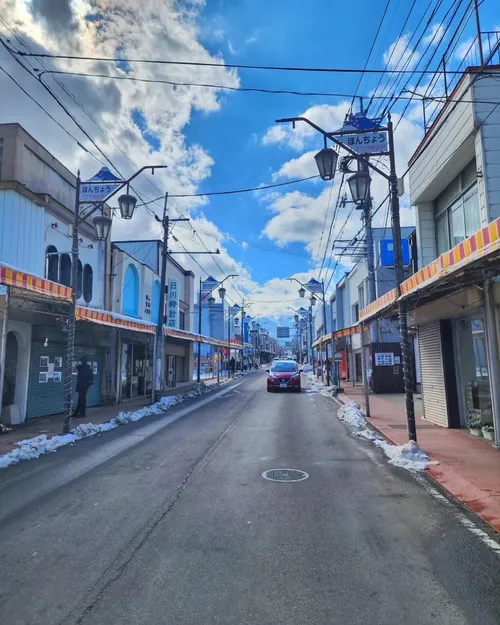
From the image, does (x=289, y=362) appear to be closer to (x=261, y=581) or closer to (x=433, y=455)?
(x=433, y=455)

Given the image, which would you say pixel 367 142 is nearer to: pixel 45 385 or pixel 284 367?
pixel 45 385

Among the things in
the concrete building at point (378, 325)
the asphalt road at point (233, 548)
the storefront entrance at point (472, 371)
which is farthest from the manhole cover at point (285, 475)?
the concrete building at point (378, 325)

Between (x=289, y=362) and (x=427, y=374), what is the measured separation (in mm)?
14543

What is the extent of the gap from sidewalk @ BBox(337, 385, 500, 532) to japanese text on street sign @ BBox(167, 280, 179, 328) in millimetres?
19699

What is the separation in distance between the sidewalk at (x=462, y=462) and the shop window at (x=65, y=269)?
39.7 feet

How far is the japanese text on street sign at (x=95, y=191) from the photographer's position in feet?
38.3

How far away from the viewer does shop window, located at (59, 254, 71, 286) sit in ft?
53.7

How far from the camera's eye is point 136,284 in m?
24.0

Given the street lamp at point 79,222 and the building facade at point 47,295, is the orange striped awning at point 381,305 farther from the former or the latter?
the building facade at point 47,295

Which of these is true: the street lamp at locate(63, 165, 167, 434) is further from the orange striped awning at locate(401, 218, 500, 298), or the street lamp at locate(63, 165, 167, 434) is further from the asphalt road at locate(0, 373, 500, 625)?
the orange striped awning at locate(401, 218, 500, 298)

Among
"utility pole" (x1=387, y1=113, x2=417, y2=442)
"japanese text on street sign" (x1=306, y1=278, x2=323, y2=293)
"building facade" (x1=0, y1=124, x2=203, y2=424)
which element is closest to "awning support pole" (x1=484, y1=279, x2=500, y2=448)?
"utility pole" (x1=387, y1=113, x2=417, y2=442)

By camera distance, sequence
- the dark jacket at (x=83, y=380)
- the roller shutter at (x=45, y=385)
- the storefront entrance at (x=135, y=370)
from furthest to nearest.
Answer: the storefront entrance at (x=135, y=370) < the dark jacket at (x=83, y=380) < the roller shutter at (x=45, y=385)

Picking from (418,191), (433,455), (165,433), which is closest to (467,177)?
(418,191)

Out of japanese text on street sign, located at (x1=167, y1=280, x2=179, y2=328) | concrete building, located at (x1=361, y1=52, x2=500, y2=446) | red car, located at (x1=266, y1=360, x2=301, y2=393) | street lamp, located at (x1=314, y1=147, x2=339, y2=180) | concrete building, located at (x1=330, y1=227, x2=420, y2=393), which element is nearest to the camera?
concrete building, located at (x1=361, y1=52, x2=500, y2=446)
